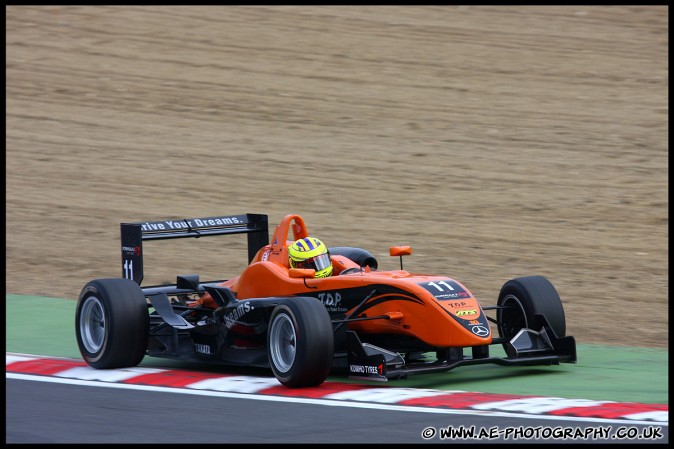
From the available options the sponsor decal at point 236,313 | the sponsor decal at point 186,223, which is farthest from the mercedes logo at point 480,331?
the sponsor decal at point 186,223

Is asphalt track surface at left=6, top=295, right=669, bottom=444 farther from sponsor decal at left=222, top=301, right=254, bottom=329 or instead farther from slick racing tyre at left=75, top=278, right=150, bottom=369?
sponsor decal at left=222, top=301, right=254, bottom=329

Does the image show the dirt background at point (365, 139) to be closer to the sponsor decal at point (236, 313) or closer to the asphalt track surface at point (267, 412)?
the asphalt track surface at point (267, 412)

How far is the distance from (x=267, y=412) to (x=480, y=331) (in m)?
2.05

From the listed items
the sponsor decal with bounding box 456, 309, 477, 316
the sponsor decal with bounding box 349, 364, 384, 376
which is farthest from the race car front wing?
the sponsor decal with bounding box 456, 309, 477, 316

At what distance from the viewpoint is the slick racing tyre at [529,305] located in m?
11.4

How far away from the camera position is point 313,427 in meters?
8.90

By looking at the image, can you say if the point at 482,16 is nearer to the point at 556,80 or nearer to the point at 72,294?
the point at 556,80

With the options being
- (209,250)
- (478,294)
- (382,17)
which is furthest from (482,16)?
(478,294)

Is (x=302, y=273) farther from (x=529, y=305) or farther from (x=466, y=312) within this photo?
(x=529, y=305)

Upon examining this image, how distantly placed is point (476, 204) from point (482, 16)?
467 inches

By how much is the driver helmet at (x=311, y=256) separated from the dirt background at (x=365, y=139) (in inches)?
120

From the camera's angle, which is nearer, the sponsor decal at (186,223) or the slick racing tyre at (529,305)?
the slick racing tyre at (529,305)

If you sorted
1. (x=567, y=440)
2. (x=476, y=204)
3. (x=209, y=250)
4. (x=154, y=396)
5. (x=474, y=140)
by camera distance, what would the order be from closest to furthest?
1. (x=567, y=440)
2. (x=154, y=396)
3. (x=209, y=250)
4. (x=476, y=204)
5. (x=474, y=140)

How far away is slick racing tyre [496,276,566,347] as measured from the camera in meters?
11.4
